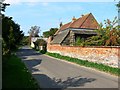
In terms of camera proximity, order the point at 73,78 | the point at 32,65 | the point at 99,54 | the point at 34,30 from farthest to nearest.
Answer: the point at 34,30 → the point at 32,65 → the point at 99,54 → the point at 73,78

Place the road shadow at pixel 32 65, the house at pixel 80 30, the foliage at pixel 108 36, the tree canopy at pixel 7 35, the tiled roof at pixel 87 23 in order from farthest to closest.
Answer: the tiled roof at pixel 87 23
the house at pixel 80 30
the foliage at pixel 108 36
the road shadow at pixel 32 65
the tree canopy at pixel 7 35

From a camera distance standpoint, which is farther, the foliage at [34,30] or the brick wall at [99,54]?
the foliage at [34,30]

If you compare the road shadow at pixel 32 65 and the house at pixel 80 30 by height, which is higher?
the house at pixel 80 30

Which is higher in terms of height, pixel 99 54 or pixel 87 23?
pixel 87 23

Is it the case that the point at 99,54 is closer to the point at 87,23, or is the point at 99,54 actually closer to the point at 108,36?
the point at 108,36

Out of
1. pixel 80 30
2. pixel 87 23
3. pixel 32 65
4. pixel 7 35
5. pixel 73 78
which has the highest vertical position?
pixel 87 23

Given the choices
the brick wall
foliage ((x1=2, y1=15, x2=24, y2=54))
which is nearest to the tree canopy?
foliage ((x1=2, y1=15, x2=24, y2=54))

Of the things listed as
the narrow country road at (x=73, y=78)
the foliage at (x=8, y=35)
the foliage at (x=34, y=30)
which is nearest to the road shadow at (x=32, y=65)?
the narrow country road at (x=73, y=78)

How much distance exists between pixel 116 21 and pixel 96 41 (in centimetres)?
329

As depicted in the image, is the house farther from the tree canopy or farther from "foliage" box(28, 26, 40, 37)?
"foliage" box(28, 26, 40, 37)

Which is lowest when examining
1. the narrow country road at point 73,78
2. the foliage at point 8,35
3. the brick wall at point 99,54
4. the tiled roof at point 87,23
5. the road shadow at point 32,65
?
the road shadow at point 32,65

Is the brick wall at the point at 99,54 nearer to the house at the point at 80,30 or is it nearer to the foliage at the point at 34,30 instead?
the house at the point at 80,30

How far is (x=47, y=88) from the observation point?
1336 centimetres

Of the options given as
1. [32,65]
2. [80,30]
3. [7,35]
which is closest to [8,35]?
[7,35]
